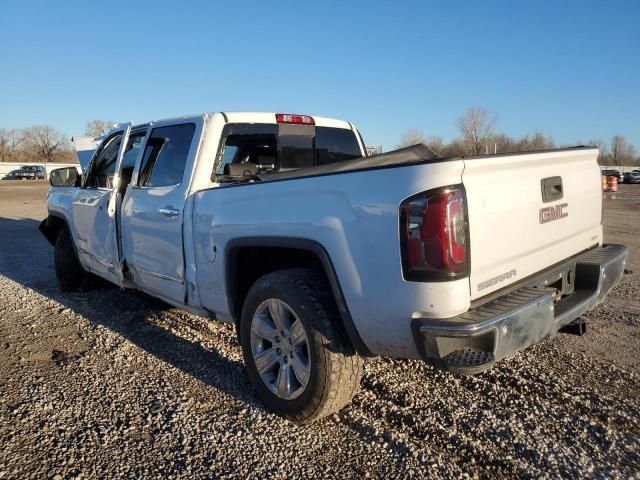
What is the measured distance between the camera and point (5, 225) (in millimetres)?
14102

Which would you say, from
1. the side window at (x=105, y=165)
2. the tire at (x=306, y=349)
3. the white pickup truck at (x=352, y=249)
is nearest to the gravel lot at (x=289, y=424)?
the tire at (x=306, y=349)

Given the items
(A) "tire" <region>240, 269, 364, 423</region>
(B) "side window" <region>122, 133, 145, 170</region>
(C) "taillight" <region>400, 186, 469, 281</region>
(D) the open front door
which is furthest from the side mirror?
(C) "taillight" <region>400, 186, 469, 281</region>

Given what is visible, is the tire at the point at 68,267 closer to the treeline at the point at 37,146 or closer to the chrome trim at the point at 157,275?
the chrome trim at the point at 157,275

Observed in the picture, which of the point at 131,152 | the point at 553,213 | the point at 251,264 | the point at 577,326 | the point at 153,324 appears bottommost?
the point at 153,324

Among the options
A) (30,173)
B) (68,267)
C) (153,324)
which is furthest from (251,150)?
(30,173)

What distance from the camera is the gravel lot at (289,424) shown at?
2.63 meters

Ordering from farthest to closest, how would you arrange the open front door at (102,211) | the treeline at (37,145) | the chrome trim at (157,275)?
1. the treeline at (37,145)
2. the open front door at (102,211)
3. the chrome trim at (157,275)

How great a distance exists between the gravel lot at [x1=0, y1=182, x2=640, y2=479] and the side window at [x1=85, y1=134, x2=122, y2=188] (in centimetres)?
168

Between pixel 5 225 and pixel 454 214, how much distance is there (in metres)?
15.1

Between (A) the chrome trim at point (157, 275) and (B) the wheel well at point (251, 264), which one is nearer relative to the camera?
(B) the wheel well at point (251, 264)

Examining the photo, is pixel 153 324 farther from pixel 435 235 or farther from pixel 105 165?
pixel 435 235

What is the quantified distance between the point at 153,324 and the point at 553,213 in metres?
3.74

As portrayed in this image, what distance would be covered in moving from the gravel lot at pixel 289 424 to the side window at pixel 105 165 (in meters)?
1.68

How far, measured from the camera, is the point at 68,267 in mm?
6207
